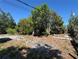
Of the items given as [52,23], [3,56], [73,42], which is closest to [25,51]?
[3,56]

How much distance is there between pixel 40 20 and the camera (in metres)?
19.6

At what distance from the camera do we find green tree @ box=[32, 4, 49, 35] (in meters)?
19.5

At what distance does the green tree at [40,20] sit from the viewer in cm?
1948

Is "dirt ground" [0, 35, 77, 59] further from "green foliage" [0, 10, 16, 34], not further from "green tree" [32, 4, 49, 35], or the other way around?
"green foliage" [0, 10, 16, 34]

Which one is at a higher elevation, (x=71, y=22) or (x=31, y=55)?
(x=71, y=22)

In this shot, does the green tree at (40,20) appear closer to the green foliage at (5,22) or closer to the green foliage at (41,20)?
the green foliage at (41,20)

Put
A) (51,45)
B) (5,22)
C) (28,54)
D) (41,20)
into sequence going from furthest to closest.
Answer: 1. (5,22)
2. (41,20)
3. (51,45)
4. (28,54)

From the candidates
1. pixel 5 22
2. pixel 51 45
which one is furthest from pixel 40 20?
pixel 5 22

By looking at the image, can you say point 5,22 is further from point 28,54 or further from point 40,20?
point 28,54

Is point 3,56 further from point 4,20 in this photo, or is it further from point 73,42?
point 4,20

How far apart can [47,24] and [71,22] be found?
3764mm

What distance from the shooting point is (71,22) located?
70.6 feet

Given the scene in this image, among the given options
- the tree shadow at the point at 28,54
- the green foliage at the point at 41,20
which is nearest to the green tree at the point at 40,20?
the green foliage at the point at 41,20

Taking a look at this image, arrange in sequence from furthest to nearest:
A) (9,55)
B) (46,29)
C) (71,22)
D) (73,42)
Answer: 1. (71,22)
2. (46,29)
3. (73,42)
4. (9,55)
